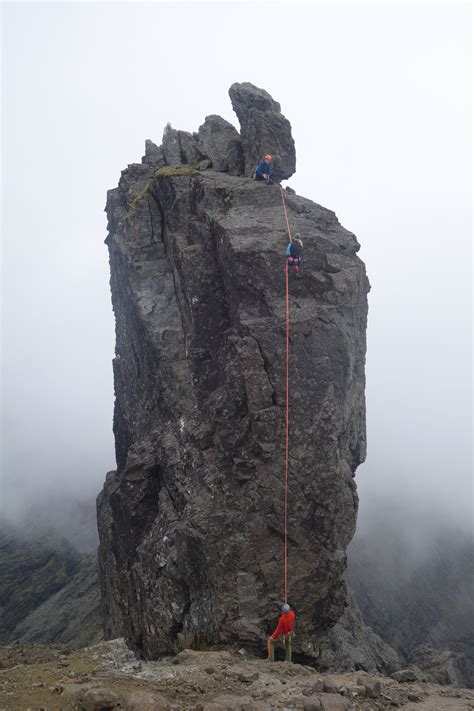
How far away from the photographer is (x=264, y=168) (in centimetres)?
2325

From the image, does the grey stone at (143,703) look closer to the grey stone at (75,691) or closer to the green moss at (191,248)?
the grey stone at (75,691)

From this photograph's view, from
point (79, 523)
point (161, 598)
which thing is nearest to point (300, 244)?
point (161, 598)

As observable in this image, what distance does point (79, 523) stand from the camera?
89312 mm

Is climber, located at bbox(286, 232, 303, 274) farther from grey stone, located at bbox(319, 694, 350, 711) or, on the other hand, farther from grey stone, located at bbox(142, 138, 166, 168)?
grey stone, located at bbox(319, 694, 350, 711)

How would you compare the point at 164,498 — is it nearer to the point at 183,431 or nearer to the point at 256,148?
the point at 183,431

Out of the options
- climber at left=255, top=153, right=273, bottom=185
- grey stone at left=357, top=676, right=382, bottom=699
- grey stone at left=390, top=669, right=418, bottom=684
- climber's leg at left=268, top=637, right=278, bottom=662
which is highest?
climber at left=255, top=153, right=273, bottom=185

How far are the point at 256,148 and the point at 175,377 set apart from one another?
517 inches

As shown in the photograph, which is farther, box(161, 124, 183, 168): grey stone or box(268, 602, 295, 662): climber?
box(161, 124, 183, 168): grey stone

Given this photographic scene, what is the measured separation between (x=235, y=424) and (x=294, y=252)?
770cm

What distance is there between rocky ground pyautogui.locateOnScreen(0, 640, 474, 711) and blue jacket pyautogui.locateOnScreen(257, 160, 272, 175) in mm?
20879

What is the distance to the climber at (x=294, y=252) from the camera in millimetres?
19500

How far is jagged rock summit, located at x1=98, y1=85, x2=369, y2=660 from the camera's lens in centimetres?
1886

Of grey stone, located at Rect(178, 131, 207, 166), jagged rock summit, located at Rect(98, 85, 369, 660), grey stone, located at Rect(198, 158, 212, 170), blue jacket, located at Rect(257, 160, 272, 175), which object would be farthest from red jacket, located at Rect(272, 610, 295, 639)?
grey stone, located at Rect(178, 131, 207, 166)

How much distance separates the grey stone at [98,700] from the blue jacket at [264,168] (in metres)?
21.5
